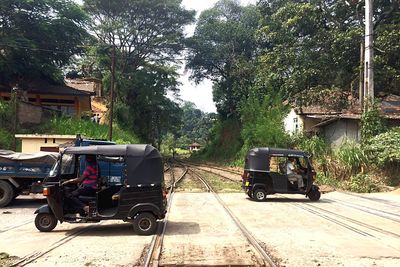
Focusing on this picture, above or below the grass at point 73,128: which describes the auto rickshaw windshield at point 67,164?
below

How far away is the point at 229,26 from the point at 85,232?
45363 millimetres

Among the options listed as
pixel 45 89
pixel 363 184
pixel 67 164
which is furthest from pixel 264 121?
pixel 67 164

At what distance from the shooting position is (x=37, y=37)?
37.1 meters

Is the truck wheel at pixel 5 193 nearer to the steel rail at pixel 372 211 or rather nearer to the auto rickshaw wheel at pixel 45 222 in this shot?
the auto rickshaw wheel at pixel 45 222

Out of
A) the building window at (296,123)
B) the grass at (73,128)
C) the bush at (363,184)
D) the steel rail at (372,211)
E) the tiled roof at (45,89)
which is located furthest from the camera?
the tiled roof at (45,89)

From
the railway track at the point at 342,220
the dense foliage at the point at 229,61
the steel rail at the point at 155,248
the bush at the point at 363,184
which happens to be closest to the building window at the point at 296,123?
the dense foliage at the point at 229,61

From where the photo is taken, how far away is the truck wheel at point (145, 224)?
32.2ft

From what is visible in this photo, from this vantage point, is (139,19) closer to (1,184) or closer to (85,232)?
(1,184)

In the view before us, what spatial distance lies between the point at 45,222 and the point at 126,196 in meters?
2.11

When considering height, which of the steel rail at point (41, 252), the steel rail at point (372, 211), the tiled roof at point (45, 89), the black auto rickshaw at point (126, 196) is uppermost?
the tiled roof at point (45, 89)

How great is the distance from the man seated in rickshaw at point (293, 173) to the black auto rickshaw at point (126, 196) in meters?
7.50

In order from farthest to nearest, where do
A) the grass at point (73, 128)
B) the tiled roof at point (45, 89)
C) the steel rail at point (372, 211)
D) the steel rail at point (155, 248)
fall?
the tiled roof at point (45, 89) → the grass at point (73, 128) → the steel rail at point (372, 211) → the steel rail at point (155, 248)

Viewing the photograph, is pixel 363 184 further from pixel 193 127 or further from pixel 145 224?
pixel 193 127

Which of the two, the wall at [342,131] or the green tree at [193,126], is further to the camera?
the green tree at [193,126]
